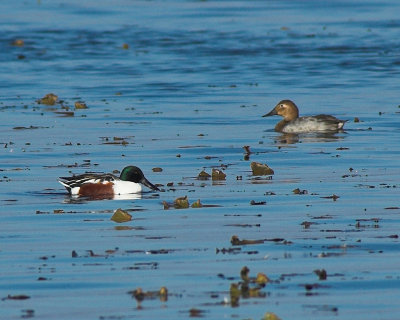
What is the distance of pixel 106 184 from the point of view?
15969 mm

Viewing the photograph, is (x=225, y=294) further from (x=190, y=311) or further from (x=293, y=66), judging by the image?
(x=293, y=66)

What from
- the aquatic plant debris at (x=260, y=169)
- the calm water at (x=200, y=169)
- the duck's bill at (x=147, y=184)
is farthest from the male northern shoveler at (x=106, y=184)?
the aquatic plant debris at (x=260, y=169)

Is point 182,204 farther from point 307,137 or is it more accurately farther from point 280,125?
point 280,125

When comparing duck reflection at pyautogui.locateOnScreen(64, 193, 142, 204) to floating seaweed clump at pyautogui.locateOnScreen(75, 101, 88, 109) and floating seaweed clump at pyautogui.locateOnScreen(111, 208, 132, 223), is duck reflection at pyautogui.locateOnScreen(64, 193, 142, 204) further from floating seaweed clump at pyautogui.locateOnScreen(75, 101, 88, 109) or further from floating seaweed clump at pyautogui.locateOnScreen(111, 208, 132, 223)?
floating seaweed clump at pyautogui.locateOnScreen(75, 101, 88, 109)

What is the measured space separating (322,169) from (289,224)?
4.76 metres

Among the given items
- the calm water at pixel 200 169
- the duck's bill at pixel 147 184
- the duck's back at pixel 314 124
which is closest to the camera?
the calm water at pixel 200 169

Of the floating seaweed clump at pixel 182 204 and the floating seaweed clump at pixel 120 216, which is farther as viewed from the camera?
the floating seaweed clump at pixel 182 204

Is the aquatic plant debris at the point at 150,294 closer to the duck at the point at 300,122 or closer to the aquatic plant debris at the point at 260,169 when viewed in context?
the aquatic plant debris at the point at 260,169

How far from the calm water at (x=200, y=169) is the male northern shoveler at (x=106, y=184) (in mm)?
217

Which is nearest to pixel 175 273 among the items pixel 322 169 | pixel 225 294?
pixel 225 294

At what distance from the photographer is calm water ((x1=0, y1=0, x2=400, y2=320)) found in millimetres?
10070

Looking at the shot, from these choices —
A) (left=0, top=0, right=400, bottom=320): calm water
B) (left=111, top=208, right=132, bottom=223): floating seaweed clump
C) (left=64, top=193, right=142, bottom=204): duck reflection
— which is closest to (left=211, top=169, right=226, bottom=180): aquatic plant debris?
(left=0, top=0, right=400, bottom=320): calm water

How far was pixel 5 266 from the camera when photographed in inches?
434

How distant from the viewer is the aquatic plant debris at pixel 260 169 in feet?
55.6
